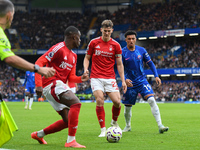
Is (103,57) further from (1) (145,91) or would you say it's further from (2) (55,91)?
(2) (55,91)

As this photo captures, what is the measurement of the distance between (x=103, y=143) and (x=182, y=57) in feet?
→ 133

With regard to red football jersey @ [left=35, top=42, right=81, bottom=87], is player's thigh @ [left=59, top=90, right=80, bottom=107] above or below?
below

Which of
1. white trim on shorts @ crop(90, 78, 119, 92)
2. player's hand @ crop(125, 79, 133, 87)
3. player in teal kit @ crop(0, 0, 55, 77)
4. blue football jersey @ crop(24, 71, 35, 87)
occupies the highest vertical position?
player in teal kit @ crop(0, 0, 55, 77)

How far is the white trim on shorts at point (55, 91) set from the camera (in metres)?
5.97

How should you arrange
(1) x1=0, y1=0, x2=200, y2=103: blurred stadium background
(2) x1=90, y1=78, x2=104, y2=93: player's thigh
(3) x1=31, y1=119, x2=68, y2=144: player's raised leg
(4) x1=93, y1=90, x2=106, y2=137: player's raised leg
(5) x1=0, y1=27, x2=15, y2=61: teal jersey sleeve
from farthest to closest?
(1) x1=0, y1=0, x2=200, y2=103: blurred stadium background, (2) x1=90, y1=78, x2=104, y2=93: player's thigh, (4) x1=93, y1=90, x2=106, y2=137: player's raised leg, (3) x1=31, y1=119, x2=68, y2=144: player's raised leg, (5) x1=0, y1=27, x2=15, y2=61: teal jersey sleeve

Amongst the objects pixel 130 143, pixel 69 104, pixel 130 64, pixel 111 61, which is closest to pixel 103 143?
pixel 130 143

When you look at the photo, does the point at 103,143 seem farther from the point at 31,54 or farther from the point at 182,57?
the point at 31,54

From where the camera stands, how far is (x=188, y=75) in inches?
1810

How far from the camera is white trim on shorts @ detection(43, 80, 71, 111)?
597 centimetres

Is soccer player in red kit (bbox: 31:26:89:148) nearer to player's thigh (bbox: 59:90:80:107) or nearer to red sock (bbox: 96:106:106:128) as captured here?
player's thigh (bbox: 59:90:80:107)

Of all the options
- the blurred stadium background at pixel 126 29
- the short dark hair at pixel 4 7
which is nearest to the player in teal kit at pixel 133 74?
the short dark hair at pixel 4 7

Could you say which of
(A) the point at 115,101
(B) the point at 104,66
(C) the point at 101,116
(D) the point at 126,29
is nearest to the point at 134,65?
(B) the point at 104,66

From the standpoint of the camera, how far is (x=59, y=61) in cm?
615

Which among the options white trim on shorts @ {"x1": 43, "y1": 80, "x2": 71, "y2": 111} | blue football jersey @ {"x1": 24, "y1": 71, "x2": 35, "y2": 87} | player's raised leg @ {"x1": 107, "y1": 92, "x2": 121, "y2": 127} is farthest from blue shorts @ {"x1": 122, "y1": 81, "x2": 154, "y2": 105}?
blue football jersey @ {"x1": 24, "y1": 71, "x2": 35, "y2": 87}
